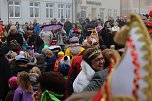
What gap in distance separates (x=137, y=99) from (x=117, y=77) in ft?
0.30

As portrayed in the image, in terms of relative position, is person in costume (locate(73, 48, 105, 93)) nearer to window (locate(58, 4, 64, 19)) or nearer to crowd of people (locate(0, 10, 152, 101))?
crowd of people (locate(0, 10, 152, 101))

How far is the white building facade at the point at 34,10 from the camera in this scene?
30991 millimetres

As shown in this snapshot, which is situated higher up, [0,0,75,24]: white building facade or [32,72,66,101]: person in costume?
[0,0,75,24]: white building facade

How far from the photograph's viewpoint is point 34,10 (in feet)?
115

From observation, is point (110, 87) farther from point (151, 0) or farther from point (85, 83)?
point (151, 0)

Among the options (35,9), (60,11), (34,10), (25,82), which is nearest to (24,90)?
(25,82)

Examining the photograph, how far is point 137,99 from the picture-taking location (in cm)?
128

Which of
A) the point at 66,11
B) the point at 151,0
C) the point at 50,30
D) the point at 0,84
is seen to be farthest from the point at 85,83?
the point at 151,0

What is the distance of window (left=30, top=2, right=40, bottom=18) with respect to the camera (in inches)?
1365

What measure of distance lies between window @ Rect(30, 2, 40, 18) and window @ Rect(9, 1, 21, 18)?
1.61 meters

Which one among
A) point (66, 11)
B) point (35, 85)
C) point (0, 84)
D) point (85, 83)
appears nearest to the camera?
point (85, 83)

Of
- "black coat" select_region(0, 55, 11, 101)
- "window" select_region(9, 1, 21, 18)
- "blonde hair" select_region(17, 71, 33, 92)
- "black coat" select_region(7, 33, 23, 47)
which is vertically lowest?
"black coat" select_region(0, 55, 11, 101)

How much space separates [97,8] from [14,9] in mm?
16908

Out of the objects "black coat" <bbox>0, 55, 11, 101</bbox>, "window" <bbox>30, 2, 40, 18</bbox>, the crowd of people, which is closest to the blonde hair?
the crowd of people
